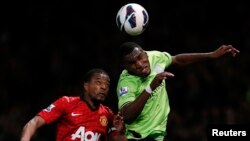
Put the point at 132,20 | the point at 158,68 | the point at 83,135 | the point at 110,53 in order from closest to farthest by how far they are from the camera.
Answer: the point at 83,135 → the point at 158,68 → the point at 132,20 → the point at 110,53

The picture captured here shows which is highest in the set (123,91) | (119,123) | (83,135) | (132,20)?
(132,20)

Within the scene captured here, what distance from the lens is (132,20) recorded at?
776cm

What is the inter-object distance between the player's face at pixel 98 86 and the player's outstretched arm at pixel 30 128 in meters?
0.52

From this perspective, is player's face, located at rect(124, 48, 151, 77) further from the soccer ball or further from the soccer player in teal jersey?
→ the soccer ball

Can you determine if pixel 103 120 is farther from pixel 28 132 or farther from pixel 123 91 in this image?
pixel 28 132

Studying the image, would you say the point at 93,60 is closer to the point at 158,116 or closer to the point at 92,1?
the point at 92,1

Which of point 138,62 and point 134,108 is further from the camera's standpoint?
point 138,62

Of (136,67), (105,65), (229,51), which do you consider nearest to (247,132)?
(229,51)

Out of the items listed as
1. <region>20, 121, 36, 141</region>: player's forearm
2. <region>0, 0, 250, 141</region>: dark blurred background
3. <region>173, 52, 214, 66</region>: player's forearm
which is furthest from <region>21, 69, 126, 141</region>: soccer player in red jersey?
<region>0, 0, 250, 141</region>: dark blurred background

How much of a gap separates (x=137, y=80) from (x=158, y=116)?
376mm

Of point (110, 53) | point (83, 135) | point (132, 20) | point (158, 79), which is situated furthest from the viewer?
→ point (110, 53)

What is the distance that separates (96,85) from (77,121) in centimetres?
36

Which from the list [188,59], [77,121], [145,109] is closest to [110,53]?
[188,59]

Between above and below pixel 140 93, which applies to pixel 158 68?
above
